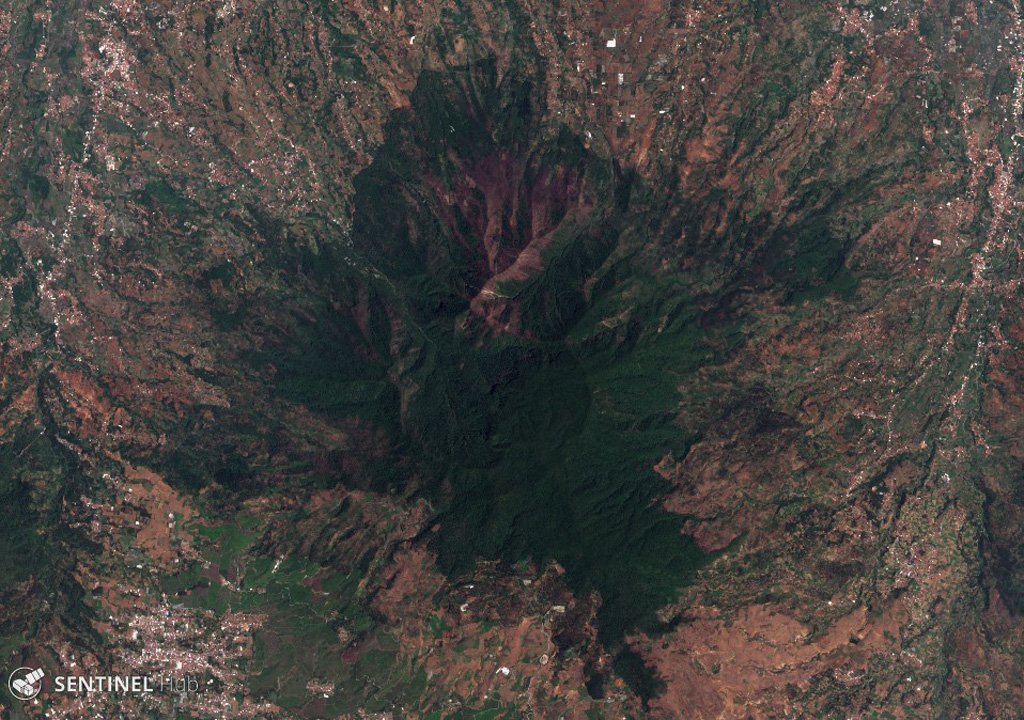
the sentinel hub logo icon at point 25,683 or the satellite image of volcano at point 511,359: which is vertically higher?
the satellite image of volcano at point 511,359

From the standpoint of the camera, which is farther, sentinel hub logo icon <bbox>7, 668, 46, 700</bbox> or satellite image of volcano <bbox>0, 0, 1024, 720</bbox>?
satellite image of volcano <bbox>0, 0, 1024, 720</bbox>

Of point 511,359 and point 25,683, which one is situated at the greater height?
point 511,359

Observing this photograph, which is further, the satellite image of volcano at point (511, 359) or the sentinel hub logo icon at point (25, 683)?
the satellite image of volcano at point (511, 359)

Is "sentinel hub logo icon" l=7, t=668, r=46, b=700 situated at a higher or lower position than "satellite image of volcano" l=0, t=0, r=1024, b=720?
lower

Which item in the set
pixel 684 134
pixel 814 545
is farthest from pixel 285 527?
pixel 684 134

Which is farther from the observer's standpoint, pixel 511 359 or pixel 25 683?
pixel 511 359
